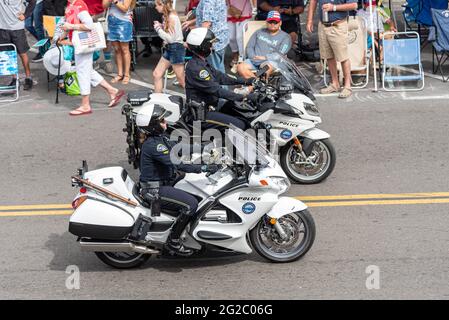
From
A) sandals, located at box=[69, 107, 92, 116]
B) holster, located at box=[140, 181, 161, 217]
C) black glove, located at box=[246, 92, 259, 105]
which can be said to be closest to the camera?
holster, located at box=[140, 181, 161, 217]

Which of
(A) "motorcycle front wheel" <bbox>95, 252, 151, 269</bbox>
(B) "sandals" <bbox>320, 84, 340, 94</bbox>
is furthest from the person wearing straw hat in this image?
(A) "motorcycle front wheel" <bbox>95, 252, 151, 269</bbox>

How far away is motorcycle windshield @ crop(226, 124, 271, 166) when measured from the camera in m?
8.42

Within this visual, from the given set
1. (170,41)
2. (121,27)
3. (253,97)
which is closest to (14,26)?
(121,27)

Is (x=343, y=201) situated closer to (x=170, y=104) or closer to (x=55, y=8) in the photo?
(x=170, y=104)

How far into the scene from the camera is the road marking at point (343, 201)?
9930mm

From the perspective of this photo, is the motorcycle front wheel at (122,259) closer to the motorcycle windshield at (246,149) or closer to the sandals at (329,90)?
the motorcycle windshield at (246,149)

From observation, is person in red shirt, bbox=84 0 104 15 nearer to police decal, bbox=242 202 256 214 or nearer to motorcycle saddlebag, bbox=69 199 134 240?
motorcycle saddlebag, bbox=69 199 134 240

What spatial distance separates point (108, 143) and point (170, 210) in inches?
169

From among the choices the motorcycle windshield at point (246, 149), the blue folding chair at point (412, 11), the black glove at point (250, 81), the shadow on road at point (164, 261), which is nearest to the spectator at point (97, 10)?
the blue folding chair at point (412, 11)

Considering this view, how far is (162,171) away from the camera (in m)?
8.46

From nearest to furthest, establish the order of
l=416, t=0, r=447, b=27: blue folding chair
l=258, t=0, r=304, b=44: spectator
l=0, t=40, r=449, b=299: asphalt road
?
l=0, t=40, r=449, b=299: asphalt road → l=258, t=0, r=304, b=44: spectator → l=416, t=0, r=447, b=27: blue folding chair

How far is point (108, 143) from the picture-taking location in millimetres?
12461

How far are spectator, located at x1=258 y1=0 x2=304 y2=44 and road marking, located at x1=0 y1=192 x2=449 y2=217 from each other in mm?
6637

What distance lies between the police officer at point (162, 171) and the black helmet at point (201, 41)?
2.05m
